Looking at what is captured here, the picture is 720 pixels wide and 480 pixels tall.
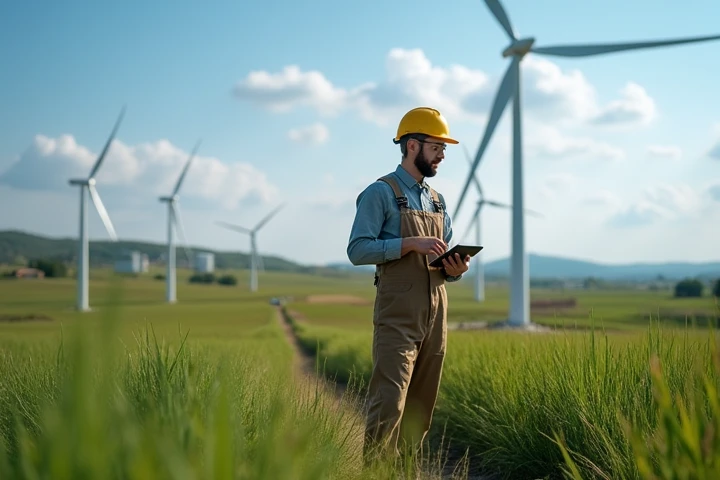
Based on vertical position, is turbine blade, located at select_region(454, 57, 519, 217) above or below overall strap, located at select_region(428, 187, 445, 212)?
above

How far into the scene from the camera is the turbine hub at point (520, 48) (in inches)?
1060

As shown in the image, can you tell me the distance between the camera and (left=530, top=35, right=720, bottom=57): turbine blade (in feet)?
66.4

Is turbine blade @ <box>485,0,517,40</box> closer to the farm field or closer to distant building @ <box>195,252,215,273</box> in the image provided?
the farm field

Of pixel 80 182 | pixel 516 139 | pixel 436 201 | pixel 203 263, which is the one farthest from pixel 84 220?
pixel 203 263

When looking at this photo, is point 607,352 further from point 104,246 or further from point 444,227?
point 104,246

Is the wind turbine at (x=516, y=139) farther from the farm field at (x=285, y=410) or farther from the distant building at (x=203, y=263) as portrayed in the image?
the distant building at (x=203, y=263)

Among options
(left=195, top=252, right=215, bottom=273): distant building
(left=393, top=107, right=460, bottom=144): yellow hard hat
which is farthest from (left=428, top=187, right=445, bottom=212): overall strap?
(left=195, top=252, right=215, bottom=273): distant building

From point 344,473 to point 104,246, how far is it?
151m

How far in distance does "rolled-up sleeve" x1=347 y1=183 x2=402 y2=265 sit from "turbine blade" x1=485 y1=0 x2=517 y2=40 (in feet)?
77.6

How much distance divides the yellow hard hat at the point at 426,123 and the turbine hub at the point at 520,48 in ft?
75.5

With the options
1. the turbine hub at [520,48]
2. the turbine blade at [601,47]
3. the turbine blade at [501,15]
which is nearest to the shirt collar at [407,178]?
the turbine blade at [601,47]

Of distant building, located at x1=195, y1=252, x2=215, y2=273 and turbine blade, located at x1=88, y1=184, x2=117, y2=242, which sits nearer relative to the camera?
turbine blade, located at x1=88, y1=184, x2=117, y2=242

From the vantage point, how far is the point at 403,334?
5145 millimetres

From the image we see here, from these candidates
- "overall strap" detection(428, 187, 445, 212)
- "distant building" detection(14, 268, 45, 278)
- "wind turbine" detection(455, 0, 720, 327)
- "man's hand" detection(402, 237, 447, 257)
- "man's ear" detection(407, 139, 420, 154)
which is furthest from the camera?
"distant building" detection(14, 268, 45, 278)
